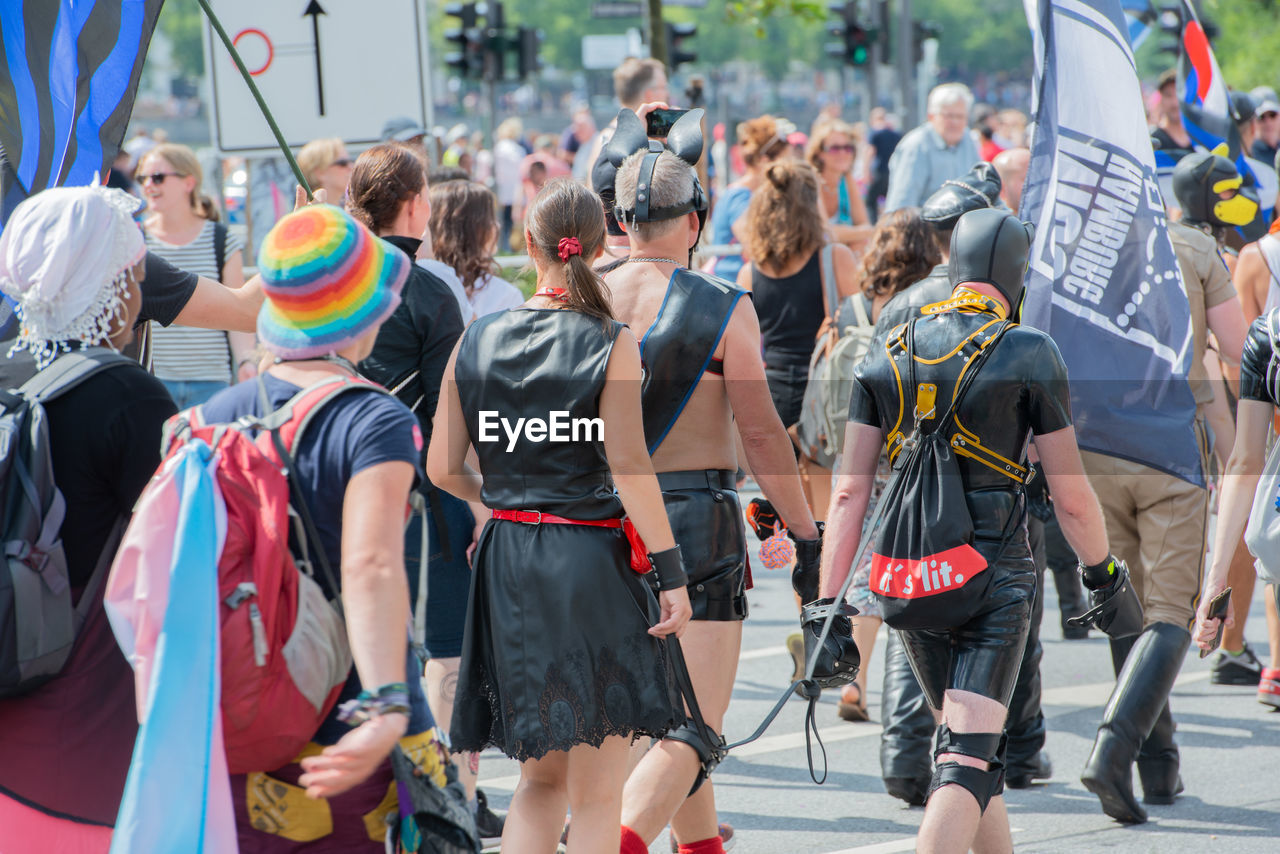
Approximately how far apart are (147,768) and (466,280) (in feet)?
10.2

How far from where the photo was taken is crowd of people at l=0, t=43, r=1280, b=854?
2785 mm

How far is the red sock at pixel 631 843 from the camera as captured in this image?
3975mm

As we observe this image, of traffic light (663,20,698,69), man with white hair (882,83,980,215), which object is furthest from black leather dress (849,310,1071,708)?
traffic light (663,20,698,69)

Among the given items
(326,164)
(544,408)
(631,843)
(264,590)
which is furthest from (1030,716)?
(326,164)

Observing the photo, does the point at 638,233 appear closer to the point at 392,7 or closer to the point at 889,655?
the point at 889,655

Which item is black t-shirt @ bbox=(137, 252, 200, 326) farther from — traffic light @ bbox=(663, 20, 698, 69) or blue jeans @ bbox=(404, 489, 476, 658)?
traffic light @ bbox=(663, 20, 698, 69)

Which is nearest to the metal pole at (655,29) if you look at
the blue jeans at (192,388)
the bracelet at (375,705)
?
the blue jeans at (192,388)

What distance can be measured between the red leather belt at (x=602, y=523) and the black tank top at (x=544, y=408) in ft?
0.04

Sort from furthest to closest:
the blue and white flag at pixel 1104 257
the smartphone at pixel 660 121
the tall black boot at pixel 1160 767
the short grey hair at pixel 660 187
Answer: the smartphone at pixel 660 121 → the tall black boot at pixel 1160 767 → the blue and white flag at pixel 1104 257 → the short grey hair at pixel 660 187

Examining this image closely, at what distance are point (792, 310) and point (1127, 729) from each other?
275 cm

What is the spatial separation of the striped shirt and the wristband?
404cm

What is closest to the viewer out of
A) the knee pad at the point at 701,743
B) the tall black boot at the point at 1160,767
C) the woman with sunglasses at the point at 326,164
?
the knee pad at the point at 701,743

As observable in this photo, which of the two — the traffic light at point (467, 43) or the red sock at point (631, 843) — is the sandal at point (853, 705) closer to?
the red sock at point (631, 843)

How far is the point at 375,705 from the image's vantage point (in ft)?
8.40
